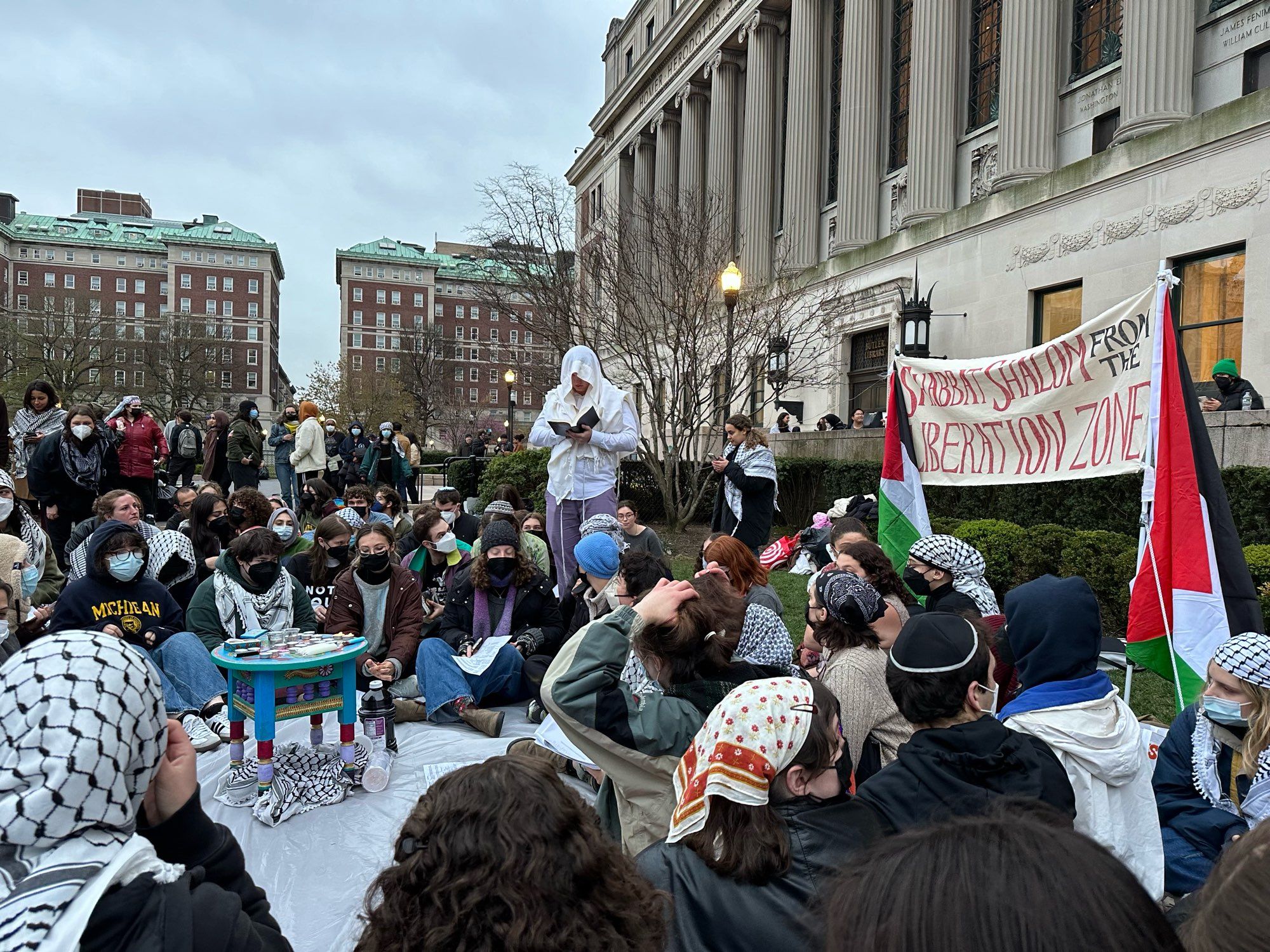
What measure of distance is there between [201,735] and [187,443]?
9681mm

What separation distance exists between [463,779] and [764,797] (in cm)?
72

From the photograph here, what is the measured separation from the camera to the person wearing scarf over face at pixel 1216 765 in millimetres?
2893

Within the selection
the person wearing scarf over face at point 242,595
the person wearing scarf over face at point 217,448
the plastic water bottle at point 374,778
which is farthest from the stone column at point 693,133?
the plastic water bottle at point 374,778

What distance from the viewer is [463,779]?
5.30ft

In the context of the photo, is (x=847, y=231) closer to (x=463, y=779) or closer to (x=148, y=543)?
(x=148, y=543)

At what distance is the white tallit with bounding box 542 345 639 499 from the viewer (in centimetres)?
734

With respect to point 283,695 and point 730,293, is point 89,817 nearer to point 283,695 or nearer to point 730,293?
point 283,695

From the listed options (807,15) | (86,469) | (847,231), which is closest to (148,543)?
(86,469)

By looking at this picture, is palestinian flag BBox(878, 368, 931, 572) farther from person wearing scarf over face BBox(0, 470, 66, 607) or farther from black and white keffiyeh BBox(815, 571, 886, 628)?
person wearing scarf over face BBox(0, 470, 66, 607)

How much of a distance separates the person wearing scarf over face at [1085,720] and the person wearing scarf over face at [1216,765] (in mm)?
186

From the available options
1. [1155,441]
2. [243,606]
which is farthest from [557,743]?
[1155,441]

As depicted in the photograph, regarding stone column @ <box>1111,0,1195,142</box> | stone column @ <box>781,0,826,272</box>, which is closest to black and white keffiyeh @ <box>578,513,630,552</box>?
stone column @ <box>1111,0,1195,142</box>

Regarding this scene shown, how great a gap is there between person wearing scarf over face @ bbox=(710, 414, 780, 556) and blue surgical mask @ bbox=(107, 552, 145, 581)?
4.62 m

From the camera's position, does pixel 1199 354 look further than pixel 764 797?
Yes
